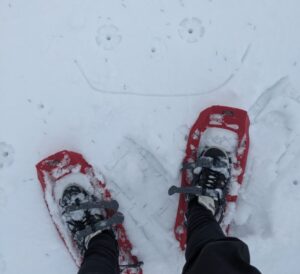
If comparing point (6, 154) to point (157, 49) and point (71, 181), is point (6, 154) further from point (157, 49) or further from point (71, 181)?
point (157, 49)

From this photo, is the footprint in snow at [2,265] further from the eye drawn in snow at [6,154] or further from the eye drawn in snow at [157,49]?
the eye drawn in snow at [157,49]

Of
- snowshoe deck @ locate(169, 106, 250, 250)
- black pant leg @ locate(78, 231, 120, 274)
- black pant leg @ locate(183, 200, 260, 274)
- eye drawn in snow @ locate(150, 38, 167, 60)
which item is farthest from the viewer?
eye drawn in snow @ locate(150, 38, 167, 60)

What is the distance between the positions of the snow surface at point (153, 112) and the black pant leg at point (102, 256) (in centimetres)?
24

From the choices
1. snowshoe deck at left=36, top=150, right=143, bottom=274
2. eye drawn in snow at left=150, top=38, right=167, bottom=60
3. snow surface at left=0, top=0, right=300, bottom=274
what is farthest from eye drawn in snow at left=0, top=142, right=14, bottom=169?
eye drawn in snow at left=150, top=38, right=167, bottom=60

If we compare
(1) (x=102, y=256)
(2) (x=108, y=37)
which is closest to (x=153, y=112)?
(2) (x=108, y=37)

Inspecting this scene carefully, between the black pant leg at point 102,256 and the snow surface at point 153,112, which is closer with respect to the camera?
the black pant leg at point 102,256

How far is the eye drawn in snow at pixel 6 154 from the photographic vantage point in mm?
2309

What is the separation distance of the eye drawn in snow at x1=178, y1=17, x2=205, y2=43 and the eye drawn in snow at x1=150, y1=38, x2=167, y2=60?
13cm

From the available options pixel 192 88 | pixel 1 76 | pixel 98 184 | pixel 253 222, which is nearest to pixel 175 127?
pixel 192 88

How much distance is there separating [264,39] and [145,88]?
77cm

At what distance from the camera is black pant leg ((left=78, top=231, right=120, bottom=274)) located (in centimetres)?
181

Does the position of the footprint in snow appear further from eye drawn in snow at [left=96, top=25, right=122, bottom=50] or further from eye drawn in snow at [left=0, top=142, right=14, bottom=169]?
eye drawn in snow at [left=96, top=25, right=122, bottom=50]

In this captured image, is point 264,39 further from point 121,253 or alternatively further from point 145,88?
point 121,253

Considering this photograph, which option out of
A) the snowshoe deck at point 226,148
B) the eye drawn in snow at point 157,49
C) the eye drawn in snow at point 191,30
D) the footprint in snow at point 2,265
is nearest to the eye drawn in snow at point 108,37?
the eye drawn in snow at point 157,49
